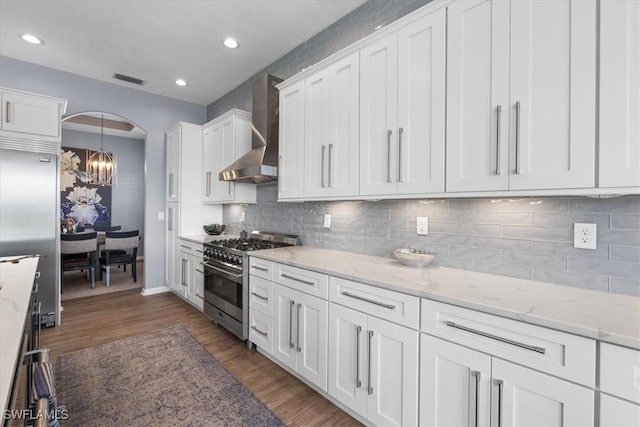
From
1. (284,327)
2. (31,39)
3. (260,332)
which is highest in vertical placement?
(31,39)

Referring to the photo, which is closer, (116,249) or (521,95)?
(521,95)

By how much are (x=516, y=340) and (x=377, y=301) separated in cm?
65

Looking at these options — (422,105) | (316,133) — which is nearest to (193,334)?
(316,133)

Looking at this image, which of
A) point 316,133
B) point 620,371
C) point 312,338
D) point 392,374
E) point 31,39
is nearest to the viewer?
point 620,371

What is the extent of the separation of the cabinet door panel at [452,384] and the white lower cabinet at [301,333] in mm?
706

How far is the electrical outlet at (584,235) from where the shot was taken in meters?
1.41

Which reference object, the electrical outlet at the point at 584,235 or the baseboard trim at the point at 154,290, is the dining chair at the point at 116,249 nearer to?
the baseboard trim at the point at 154,290

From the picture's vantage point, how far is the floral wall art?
6262mm

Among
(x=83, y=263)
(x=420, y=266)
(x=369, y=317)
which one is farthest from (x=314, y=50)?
(x=83, y=263)

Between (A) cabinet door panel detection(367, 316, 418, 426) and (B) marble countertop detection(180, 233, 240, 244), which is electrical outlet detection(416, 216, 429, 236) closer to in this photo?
(A) cabinet door panel detection(367, 316, 418, 426)

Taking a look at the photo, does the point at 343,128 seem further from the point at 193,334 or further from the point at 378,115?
the point at 193,334

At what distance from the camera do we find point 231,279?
2820 millimetres

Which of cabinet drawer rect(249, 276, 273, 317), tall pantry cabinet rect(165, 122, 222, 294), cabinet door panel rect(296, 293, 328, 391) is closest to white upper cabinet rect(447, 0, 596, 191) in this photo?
cabinet door panel rect(296, 293, 328, 391)

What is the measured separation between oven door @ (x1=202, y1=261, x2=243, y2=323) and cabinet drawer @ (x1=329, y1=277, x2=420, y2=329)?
47.1 inches
